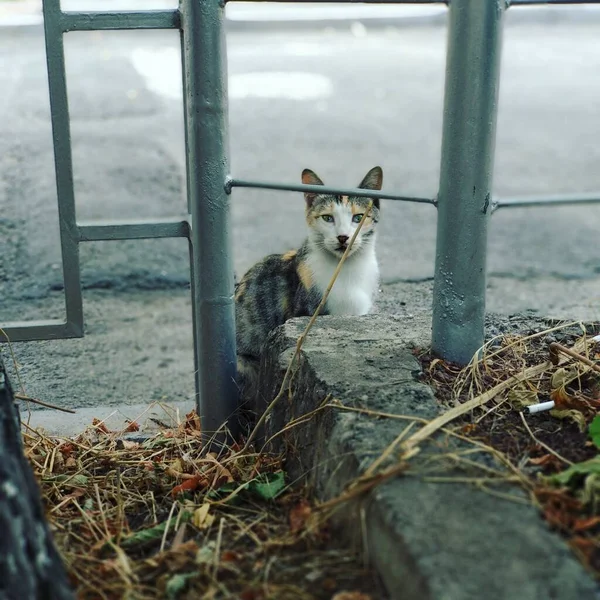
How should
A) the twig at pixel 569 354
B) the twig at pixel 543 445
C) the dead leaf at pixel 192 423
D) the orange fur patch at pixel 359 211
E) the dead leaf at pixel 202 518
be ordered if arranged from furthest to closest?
the orange fur patch at pixel 359 211 < the dead leaf at pixel 192 423 < the twig at pixel 569 354 < the dead leaf at pixel 202 518 < the twig at pixel 543 445

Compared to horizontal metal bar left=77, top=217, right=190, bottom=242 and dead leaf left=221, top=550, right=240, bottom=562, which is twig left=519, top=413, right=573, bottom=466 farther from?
horizontal metal bar left=77, top=217, right=190, bottom=242

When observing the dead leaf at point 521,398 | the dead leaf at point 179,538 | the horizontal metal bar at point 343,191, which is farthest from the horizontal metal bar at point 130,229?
the dead leaf at point 521,398

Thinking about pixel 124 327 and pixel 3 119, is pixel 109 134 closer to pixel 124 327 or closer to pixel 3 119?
pixel 3 119

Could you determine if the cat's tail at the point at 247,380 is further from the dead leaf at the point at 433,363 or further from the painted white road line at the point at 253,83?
the painted white road line at the point at 253,83

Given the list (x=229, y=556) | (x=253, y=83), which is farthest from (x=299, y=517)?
(x=253, y=83)

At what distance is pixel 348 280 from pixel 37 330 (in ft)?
3.71

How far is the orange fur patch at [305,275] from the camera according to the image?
128 inches

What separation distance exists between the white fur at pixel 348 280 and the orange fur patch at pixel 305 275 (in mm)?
15

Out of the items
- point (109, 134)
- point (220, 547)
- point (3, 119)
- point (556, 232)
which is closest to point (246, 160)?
point (109, 134)

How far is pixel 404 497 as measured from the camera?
163cm

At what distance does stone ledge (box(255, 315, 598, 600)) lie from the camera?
142 cm

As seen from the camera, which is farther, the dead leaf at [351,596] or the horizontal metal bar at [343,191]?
the horizontal metal bar at [343,191]

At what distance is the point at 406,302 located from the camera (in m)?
3.43

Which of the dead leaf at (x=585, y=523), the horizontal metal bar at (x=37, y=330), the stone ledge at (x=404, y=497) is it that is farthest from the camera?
the horizontal metal bar at (x=37, y=330)
